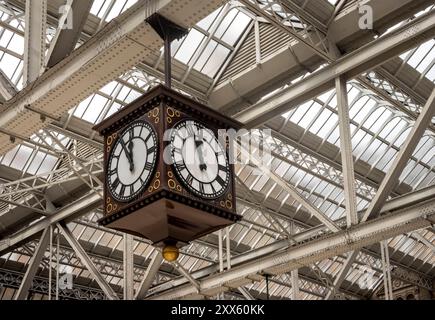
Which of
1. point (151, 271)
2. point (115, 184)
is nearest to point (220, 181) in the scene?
point (115, 184)

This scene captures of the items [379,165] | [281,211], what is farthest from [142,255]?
[379,165]

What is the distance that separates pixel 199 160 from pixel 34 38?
4.12m

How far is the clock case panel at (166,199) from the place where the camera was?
8203mm

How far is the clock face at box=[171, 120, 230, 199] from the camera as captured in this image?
844 cm

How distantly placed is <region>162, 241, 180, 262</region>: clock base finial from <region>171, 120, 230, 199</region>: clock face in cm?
62

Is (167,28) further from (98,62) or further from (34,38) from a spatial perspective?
(34,38)

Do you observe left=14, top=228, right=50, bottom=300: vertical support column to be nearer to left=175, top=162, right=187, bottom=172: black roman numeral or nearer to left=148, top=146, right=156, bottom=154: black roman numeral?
left=148, top=146, right=156, bottom=154: black roman numeral

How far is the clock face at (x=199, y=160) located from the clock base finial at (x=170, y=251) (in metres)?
0.62

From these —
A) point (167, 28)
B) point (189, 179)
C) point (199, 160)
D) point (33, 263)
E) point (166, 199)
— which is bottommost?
point (166, 199)

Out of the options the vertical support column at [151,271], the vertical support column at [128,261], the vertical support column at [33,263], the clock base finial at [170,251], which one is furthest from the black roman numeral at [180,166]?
the vertical support column at [33,263]

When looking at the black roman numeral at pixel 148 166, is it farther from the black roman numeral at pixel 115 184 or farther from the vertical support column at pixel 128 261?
the vertical support column at pixel 128 261

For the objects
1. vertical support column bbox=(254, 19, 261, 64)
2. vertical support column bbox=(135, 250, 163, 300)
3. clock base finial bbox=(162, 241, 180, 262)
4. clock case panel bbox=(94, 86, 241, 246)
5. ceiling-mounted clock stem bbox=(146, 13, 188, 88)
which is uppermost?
vertical support column bbox=(254, 19, 261, 64)

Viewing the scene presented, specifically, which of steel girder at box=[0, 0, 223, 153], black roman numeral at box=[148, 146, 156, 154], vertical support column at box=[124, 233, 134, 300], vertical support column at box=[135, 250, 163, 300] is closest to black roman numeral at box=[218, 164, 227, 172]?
black roman numeral at box=[148, 146, 156, 154]

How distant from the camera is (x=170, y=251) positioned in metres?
8.40
